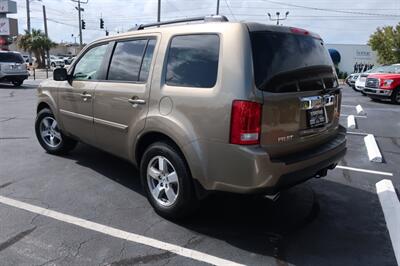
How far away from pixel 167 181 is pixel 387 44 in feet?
162

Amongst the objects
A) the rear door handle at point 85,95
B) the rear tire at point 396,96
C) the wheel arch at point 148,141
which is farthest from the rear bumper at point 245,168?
the rear tire at point 396,96

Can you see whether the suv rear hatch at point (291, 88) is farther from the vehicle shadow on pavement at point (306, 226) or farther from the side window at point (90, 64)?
the side window at point (90, 64)

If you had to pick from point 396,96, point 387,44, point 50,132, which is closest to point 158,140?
point 50,132

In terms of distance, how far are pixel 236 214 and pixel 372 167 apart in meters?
3.14

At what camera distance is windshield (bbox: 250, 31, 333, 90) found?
11.6 ft

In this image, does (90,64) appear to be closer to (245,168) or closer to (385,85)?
(245,168)

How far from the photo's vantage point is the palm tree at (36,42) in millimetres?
49987

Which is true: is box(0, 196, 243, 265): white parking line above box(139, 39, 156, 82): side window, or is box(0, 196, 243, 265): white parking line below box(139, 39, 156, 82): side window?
below

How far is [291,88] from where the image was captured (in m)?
3.74

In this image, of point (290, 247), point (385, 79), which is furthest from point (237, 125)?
point (385, 79)

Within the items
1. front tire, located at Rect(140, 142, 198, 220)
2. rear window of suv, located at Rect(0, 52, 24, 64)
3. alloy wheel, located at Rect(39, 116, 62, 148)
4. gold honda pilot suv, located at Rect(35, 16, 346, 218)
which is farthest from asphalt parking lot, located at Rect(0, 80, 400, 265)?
rear window of suv, located at Rect(0, 52, 24, 64)

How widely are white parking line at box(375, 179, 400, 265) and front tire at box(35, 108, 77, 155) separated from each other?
4.46 meters

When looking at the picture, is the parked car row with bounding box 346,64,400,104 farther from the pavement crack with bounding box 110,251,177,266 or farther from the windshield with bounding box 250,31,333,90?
the pavement crack with bounding box 110,251,177,266

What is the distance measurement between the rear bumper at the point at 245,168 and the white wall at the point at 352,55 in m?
48.9
